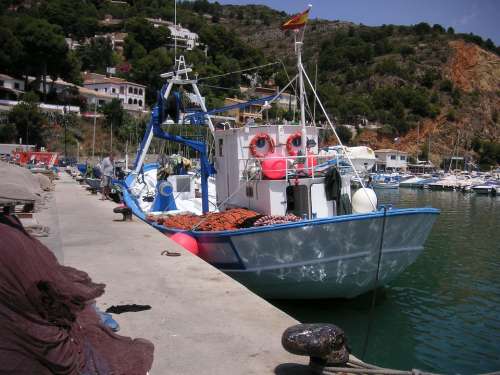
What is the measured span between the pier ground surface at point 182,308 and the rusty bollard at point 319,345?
0.92 feet

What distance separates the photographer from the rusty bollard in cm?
420

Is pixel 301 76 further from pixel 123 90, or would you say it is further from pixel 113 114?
pixel 123 90

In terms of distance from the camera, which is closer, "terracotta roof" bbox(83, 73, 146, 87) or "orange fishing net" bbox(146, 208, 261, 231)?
"orange fishing net" bbox(146, 208, 261, 231)

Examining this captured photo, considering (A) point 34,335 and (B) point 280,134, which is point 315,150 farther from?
(A) point 34,335

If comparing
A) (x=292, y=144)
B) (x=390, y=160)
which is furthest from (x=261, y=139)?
(x=390, y=160)

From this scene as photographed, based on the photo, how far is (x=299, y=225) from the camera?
8977 mm

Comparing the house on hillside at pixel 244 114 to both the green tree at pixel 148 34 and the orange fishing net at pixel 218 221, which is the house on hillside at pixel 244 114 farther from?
the green tree at pixel 148 34

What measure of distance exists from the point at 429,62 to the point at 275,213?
131811 mm

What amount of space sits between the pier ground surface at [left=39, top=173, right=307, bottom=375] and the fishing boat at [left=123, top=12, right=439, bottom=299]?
3.83 feet

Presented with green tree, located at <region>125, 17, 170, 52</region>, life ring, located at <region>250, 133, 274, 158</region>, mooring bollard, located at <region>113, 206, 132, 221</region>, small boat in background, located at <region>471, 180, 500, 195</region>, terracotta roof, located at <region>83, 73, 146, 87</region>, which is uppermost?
green tree, located at <region>125, 17, 170, 52</region>

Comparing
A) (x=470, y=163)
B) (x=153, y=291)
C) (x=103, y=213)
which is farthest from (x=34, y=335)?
(x=470, y=163)

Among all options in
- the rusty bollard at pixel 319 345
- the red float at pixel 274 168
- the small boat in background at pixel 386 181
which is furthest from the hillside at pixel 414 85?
the rusty bollard at pixel 319 345

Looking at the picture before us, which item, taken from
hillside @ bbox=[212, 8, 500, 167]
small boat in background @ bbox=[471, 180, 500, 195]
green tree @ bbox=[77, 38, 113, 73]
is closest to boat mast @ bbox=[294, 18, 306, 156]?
small boat in background @ bbox=[471, 180, 500, 195]

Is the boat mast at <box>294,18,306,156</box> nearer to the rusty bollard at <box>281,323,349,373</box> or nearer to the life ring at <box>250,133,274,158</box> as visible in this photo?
the life ring at <box>250,133,274,158</box>
